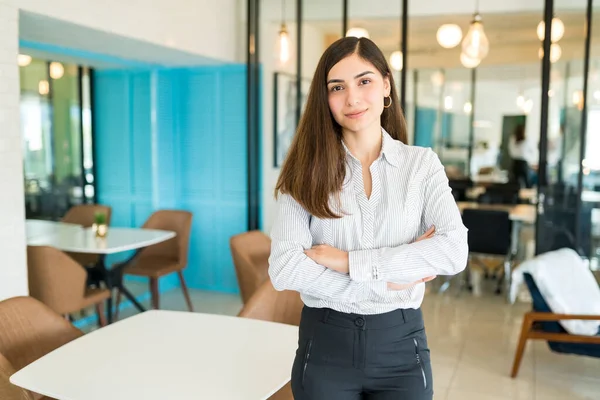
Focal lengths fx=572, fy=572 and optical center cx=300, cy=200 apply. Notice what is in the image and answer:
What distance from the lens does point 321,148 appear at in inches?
65.4

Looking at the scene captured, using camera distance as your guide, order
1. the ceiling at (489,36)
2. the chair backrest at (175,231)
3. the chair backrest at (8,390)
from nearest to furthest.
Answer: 1. the chair backrest at (8,390)
2. the ceiling at (489,36)
3. the chair backrest at (175,231)

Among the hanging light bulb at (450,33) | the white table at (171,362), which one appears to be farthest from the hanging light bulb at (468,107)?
the white table at (171,362)

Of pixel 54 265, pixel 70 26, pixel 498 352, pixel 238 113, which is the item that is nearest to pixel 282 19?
pixel 238 113

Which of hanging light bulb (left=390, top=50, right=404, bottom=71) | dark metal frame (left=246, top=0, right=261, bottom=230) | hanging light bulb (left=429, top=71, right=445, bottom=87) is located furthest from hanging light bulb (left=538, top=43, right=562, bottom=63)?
hanging light bulb (left=429, top=71, right=445, bottom=87)

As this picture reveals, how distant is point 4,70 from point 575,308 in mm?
4077

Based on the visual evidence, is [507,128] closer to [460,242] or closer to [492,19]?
[492,19]

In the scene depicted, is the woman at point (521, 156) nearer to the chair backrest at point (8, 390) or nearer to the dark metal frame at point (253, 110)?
the dark metal frame at point (253, 110)

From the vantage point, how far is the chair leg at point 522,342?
160 inches

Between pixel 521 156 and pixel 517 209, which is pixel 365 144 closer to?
pixel 517 209

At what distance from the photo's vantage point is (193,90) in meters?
6.43

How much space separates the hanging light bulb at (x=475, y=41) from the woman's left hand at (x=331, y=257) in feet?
13.5

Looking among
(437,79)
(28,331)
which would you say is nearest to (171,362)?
(28,331)

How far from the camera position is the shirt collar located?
165 cm

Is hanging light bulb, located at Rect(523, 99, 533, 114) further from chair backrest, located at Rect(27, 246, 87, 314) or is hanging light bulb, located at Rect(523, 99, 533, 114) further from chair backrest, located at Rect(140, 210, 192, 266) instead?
chair backrest, located at Rect(27, 246, 87, 314)
